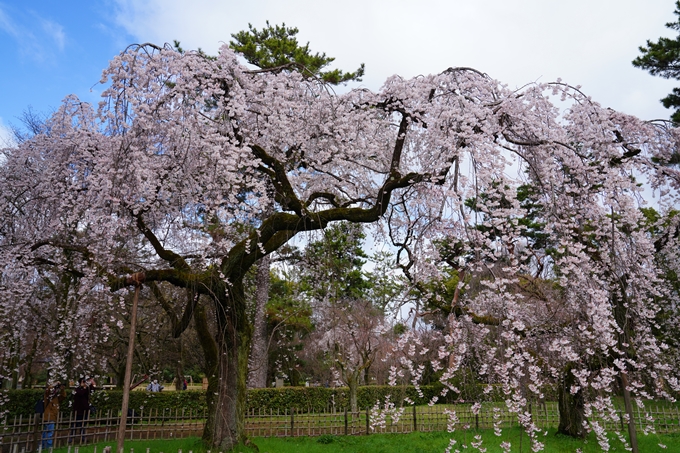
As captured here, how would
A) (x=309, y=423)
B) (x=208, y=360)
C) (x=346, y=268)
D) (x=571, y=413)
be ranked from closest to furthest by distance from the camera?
(x=208, y=360) < (x=571, y=413) < (x=309, y=423) < (x=346, y=268)

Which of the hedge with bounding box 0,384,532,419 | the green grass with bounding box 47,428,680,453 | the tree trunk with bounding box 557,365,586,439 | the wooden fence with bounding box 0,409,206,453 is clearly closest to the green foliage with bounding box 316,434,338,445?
the green grass with bounding box 47,428,680,453

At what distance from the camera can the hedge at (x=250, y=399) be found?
41.4 ft

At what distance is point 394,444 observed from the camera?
895 cm

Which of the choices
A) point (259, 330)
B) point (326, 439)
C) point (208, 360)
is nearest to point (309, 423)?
point (326, 439)

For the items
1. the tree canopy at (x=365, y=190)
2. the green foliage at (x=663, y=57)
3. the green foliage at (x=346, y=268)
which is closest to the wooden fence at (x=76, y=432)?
the tree canopy at (x=365, y=190)

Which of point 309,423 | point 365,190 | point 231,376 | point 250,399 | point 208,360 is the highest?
point 365,190

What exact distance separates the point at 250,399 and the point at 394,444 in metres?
7.22

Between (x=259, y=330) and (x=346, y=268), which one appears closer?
(x=259, y=330)

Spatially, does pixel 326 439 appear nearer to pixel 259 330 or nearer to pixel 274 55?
pixel 259 330

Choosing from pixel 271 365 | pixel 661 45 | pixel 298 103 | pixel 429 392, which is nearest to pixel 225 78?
pixel 298 103

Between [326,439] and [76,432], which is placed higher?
[76,432]

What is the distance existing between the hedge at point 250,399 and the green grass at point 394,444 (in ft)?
3.37

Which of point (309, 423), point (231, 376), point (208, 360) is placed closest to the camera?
point (231, 376)

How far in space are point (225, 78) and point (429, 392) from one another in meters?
16.4
